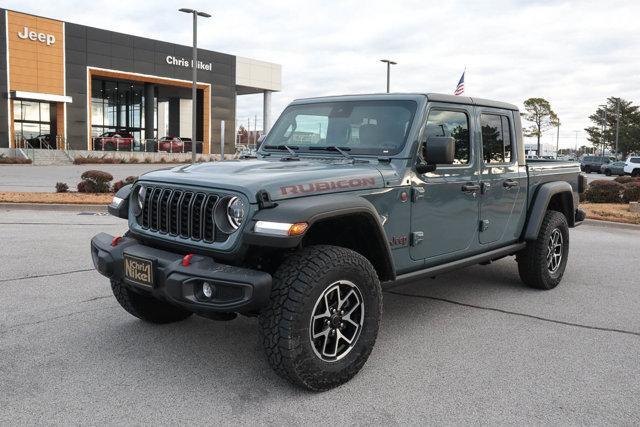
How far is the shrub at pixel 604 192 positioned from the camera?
1474cm

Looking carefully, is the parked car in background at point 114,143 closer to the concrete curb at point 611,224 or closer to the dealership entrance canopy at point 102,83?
the dealership entrance canopy at point 102,83

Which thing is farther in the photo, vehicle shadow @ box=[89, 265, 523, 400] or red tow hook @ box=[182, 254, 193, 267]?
vehicle shadow @ box=[89, 265, 523, 400]

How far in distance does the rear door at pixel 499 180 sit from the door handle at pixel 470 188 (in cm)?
10

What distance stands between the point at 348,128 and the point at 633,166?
130ft

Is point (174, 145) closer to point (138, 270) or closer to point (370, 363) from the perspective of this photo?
point (138, 270)

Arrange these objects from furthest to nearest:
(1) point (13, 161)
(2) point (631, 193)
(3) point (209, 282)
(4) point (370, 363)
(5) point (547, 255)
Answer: (1) point (13, 161) < (2) point (631, 193) < (5) point (547, 255) < (4) point (370, 363) < (3) point (209, 282)

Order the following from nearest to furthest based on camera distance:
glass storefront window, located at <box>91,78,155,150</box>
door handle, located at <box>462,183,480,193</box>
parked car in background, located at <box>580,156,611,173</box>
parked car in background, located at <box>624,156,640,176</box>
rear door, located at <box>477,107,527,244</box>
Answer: door handle, located at <box>462,183,480,193</box> < rear door, located at <box>477,107,527,244</box> < parked car in background, located at <box>624,156,640,176</box> < parked car in background, located at <box>580,156,611,173</box> < glass storefront window, located at <box>91,78,155,150</box>

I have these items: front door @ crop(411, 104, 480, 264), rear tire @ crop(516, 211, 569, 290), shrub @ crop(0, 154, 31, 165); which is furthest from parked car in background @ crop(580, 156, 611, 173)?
front door @ crop(411, 104, 480, 264)

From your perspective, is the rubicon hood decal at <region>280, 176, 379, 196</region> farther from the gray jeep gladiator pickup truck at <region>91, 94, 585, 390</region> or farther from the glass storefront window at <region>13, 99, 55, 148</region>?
the glass storefront window at <region>13, 99, 55, 148</region>

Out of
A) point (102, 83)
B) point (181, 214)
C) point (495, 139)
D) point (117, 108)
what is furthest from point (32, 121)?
point (181, 214)

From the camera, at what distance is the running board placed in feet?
13.7

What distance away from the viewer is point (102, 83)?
48.9 meters

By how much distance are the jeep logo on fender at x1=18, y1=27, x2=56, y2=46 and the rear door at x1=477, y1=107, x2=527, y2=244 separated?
4068cm

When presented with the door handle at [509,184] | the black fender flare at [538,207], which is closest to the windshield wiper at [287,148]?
the door handle at [509,184]
